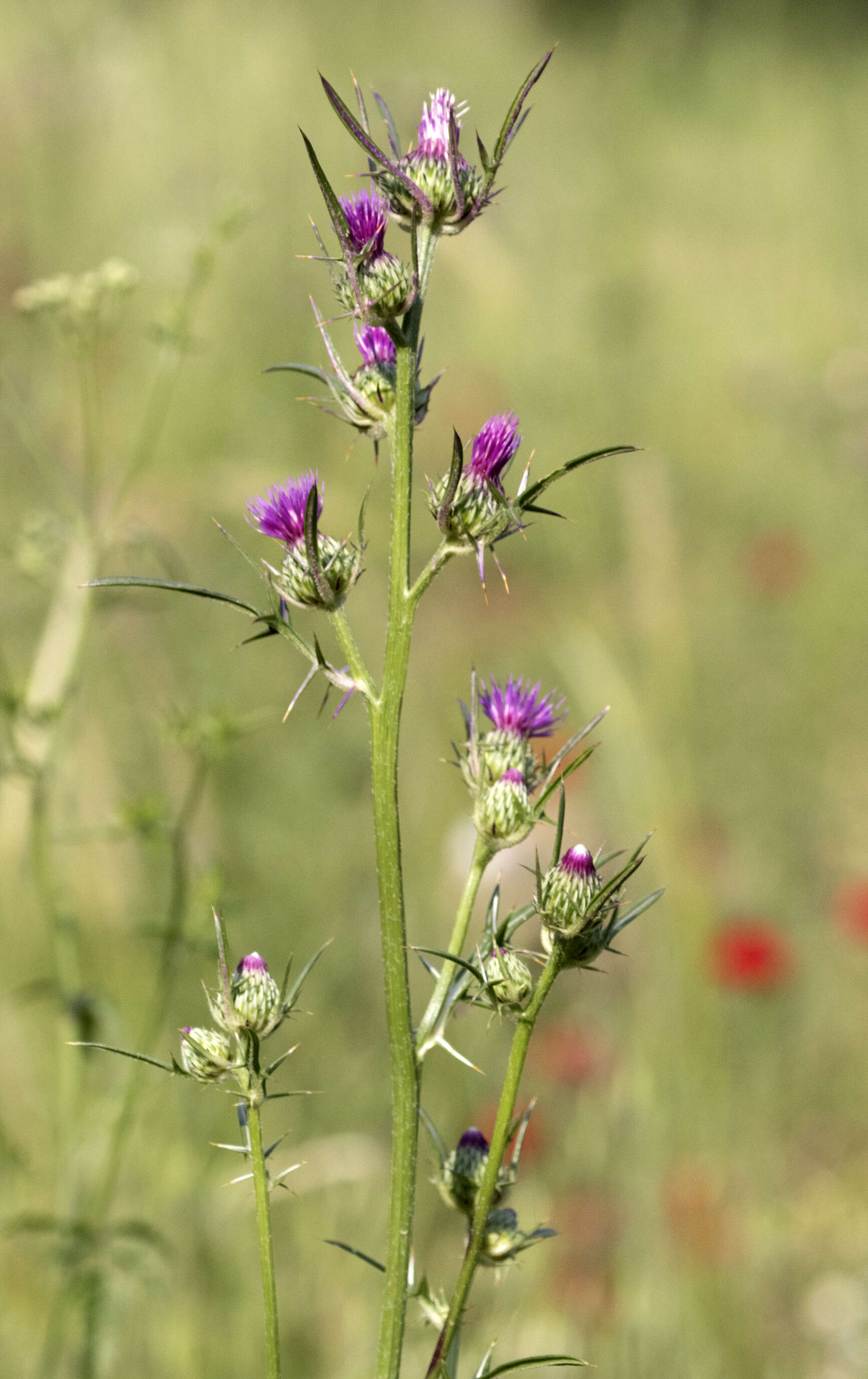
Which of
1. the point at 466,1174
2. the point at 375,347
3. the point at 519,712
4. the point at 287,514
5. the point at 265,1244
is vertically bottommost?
the point at 265,1244

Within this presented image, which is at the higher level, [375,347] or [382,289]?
[375,347]

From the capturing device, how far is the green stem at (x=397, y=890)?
52.4 inches

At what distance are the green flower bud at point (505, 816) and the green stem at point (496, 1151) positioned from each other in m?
0.18

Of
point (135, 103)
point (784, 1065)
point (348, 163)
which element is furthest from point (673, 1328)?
point (135, 103)

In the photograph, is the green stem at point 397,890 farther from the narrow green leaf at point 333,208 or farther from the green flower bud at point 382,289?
the narrow green leaf at point 333,208

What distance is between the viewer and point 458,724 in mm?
5492

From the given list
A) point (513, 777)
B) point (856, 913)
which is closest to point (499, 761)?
point (513, 777)

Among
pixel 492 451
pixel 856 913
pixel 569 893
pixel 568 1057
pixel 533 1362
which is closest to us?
pixel 533 1362

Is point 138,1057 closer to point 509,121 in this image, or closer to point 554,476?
point 554,476

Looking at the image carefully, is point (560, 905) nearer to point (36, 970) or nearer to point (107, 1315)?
point (107, 1315)

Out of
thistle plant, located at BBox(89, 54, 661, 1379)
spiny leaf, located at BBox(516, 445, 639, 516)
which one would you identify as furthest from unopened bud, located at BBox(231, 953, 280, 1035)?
spiny leaf, located at BBox(516, 445, 639, 516)

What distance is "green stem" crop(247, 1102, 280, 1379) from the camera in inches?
50.4

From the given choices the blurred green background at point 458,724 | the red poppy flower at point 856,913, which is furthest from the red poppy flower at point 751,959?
the red poppy flower at point 856,913

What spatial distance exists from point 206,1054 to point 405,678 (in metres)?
0.48
